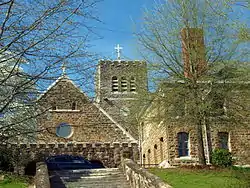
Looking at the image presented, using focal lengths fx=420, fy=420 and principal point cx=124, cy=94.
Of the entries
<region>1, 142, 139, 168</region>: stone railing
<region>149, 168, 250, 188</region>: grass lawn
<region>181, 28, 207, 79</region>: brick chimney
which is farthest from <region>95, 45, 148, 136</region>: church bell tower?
<region>149, 168, 250, 188</region>: grass lawn

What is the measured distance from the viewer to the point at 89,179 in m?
16.2

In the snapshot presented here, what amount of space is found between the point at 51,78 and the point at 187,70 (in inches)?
554

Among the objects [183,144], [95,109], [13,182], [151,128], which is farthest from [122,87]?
[13,182]

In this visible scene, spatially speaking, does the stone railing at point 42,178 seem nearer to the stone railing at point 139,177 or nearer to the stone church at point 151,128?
the stone church at point 151,128

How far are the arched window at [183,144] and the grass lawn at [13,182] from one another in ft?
41.9

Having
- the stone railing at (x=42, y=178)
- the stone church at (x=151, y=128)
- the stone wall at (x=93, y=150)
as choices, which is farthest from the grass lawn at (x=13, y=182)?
the stone wall at (x=93, y=150)

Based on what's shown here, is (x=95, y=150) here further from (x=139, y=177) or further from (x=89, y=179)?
(x=139, y=177)

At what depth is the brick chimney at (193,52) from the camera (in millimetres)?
21438

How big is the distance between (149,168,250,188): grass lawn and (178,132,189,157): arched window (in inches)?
317

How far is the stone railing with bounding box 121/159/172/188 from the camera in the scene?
12.3 meters

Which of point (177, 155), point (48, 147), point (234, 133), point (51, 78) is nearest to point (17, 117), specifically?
point (51, 78)

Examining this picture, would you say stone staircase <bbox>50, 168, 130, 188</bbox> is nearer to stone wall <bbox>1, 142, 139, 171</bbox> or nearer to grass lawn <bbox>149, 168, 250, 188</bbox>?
grass lawn <bbox>149, 168, 250, 188</bbox>

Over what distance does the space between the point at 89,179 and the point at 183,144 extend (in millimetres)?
11760

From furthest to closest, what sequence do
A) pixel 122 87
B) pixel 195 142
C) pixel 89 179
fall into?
pixel 122 87 < pixel 195 142 < pixel 89 179
